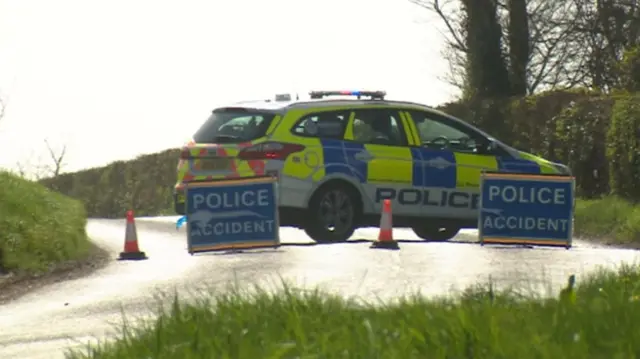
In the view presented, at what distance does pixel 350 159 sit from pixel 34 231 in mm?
3843

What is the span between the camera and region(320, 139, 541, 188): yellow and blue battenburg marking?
16.5 m

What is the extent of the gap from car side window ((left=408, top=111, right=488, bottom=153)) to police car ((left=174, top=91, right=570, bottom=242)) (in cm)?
1

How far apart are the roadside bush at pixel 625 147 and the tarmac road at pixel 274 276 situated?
272 inches

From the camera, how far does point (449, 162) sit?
56.6 feet

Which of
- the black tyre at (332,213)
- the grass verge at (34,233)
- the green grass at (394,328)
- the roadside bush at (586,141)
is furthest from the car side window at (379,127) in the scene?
the roadside bush at (586,141)

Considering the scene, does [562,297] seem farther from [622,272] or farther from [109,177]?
[109,177]

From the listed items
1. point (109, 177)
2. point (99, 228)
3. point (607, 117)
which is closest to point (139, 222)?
point (99, 228)

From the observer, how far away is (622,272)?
35.6 feet

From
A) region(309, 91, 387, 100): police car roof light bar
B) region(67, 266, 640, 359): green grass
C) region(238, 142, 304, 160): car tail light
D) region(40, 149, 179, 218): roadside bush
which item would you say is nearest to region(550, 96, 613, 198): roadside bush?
region(309, 91, 387, 100): police car roof light bar

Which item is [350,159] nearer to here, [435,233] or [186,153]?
[186,153]

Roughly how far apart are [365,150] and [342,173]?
406 mm

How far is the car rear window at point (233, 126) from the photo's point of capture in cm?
1611

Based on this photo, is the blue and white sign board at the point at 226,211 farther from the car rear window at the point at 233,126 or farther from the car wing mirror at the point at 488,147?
the car wing mirror at the point at 488,147

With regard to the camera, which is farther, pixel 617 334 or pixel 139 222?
pixel 139 222
